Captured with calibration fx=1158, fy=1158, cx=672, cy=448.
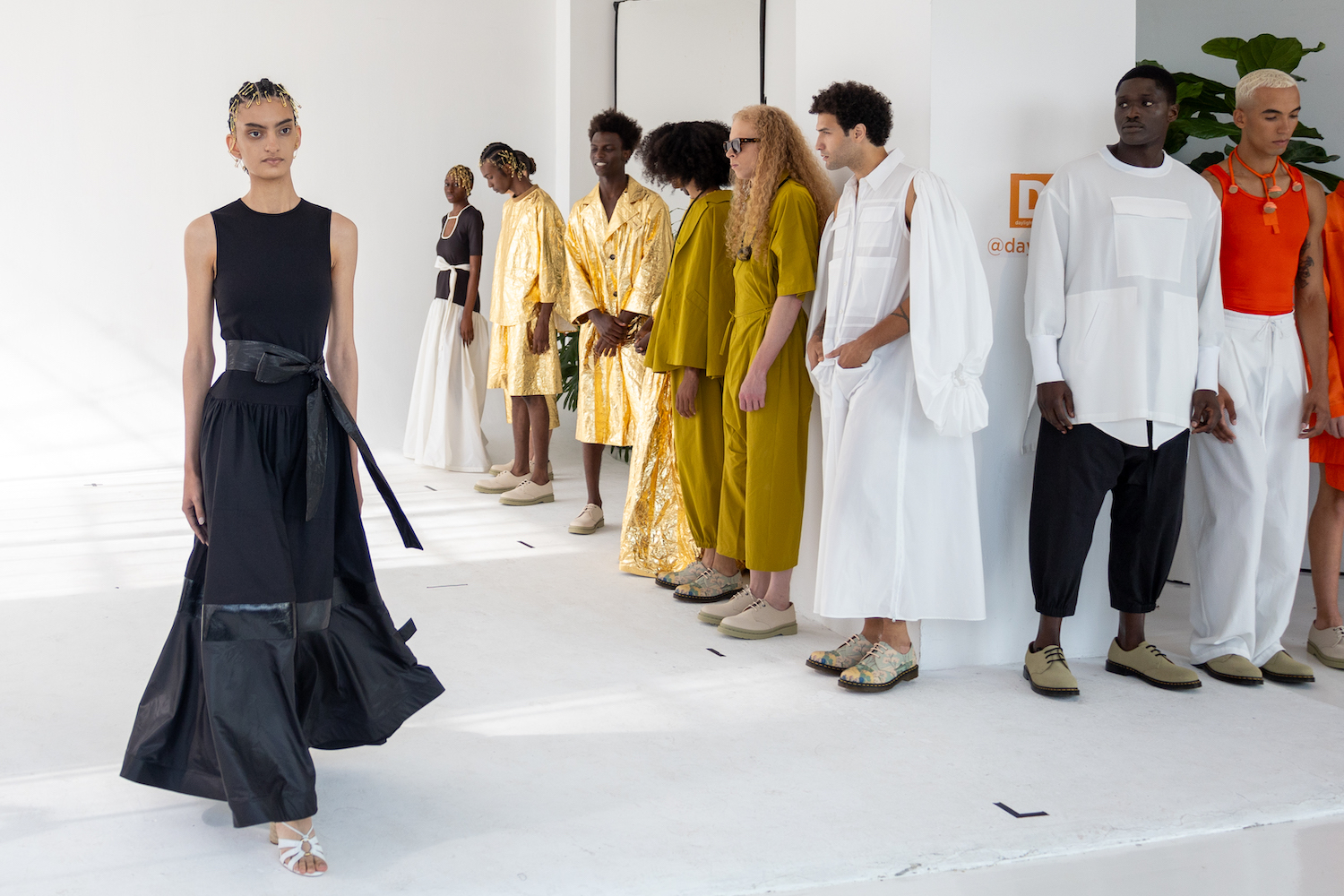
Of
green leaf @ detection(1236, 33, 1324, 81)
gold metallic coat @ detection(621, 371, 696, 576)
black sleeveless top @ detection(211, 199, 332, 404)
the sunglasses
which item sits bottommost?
gold metallic coat @ detection(621, 371, 696, 576)

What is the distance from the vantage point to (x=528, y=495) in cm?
588

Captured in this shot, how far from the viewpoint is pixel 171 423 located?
23.4 ft

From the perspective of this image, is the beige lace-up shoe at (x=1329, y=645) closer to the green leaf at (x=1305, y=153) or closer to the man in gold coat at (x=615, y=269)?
the green leaf at (x=1305, y=153)

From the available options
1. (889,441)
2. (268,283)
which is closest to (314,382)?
(268,283)

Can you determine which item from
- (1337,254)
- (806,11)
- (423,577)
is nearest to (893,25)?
(806,11)

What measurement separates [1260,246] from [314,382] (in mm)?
2645

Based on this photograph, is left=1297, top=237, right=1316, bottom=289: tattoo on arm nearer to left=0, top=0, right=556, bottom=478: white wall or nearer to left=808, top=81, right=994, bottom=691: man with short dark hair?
left=808, top=81, right=994, bottom=691: man with short dark hair

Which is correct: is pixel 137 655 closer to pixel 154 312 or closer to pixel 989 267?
pixel 989 267

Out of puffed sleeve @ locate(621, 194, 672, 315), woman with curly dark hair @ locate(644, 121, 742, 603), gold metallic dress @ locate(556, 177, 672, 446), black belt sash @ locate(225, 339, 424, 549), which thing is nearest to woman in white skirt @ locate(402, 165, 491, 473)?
gold metallic dress @ locate(556, 177, 672, 446)

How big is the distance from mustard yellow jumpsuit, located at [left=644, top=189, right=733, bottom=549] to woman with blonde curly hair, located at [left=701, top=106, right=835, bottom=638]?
0.50 feet

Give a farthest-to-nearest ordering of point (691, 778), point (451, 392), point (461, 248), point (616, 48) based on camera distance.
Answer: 1. point (616, 48)
2. point (451, 392)
3. point (461, 248)
4. point (691, 778)

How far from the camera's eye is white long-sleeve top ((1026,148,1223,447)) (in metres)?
3.12

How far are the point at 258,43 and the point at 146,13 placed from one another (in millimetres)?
632

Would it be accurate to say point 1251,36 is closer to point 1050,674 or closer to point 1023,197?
point 1023,197
